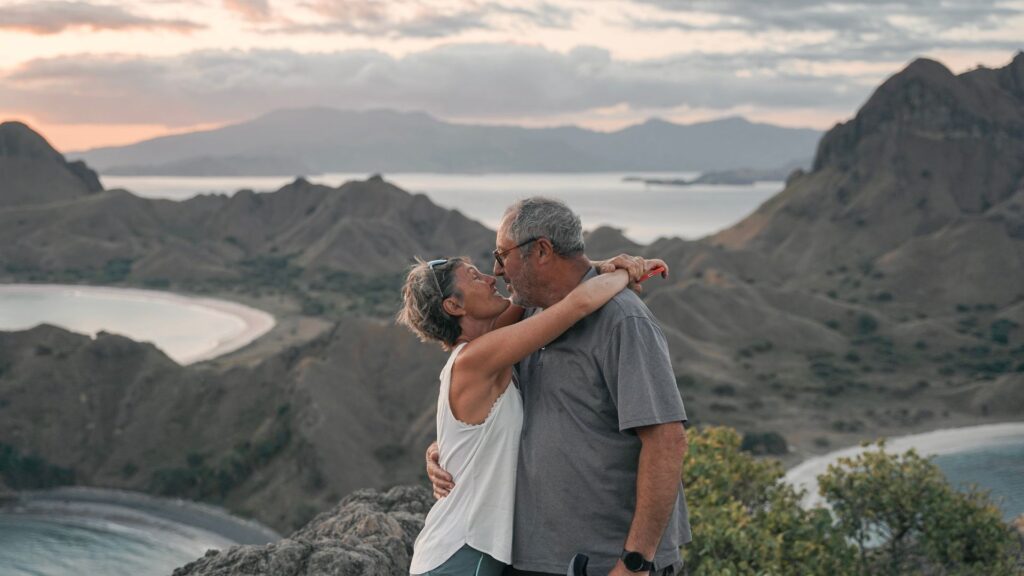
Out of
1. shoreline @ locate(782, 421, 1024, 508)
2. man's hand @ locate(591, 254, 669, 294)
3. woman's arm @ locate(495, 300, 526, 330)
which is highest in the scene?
man's hand @ locate(591, 254, 669, 294)

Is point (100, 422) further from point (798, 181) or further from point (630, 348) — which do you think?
point (798, 181)

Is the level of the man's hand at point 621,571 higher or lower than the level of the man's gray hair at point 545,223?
lower

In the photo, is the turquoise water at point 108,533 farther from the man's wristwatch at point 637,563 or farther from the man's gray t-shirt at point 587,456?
the man's wristwatch at point 637,563

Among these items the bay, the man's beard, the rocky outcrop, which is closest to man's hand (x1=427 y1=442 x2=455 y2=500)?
the man's beard

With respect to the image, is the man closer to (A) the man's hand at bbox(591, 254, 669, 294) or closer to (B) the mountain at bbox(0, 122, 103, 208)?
(A) the man's hand at bbox(591, 254, 669, 294)

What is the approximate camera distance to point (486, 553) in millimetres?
4695

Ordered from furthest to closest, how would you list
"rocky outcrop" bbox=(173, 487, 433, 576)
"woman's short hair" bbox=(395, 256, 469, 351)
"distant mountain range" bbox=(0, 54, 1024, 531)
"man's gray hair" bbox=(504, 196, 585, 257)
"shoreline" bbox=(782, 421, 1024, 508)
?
"distant mountain range" bbox=(0, 54, 1024, 531) < "shoreline" bbox=(782, 421, 1024, 508) < "rocky outcrop" bbox=(173, 487, 433, 576) < "woman's short hair" bbox=(395, 256, 469, 351) < "man's gray hair" bbox=(504, 196, 585, 257)

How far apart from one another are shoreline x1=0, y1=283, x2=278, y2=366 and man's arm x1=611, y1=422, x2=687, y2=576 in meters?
59.8

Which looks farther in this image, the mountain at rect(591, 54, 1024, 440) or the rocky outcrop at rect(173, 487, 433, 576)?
the mountain at rect(591, 54, 1024, 440)

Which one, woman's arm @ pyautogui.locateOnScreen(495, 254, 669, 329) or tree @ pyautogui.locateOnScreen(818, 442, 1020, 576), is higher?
woman's arm @ pyautogui.locateOnScreen(495, 254, 669, 329)

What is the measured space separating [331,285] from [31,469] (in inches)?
2206

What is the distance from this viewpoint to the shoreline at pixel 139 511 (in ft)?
122

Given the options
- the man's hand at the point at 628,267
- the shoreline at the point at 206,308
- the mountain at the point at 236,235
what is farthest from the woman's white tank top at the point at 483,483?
the mountain at the point at 236,235

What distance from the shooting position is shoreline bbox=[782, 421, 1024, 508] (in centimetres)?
4234
